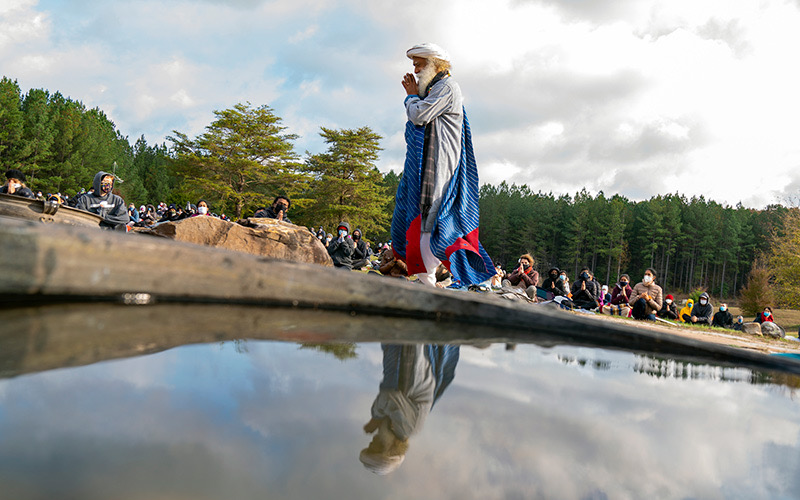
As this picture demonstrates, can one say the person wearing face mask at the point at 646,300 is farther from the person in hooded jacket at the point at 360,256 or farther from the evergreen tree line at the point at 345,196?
the evergreen tree line at the point at 345,196

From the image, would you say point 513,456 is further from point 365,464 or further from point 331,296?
point 331,296

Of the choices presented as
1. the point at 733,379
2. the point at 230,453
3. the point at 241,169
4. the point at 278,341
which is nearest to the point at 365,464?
the point at 230,453

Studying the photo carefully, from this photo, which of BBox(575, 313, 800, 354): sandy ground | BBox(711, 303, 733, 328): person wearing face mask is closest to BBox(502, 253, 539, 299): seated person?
BBox(575, 313, 800, 354): sandy ground

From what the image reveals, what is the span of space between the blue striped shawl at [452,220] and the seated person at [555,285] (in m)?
6.24

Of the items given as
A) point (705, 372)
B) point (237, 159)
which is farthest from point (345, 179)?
point (705, 372)

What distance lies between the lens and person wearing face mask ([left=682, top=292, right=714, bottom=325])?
1194 cm

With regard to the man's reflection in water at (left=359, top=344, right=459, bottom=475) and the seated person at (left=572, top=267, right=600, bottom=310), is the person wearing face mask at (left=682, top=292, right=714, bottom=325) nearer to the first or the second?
the seated person at (left=572, top=267, right=600, bottom=310)

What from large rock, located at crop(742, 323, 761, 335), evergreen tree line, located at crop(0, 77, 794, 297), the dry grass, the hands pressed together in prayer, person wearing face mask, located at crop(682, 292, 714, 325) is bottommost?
the dry grass

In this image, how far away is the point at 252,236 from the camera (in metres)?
6.70

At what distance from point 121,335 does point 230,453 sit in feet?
1.75

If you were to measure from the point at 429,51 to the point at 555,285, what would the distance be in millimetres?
7243

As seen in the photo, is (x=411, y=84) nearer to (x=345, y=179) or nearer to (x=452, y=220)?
(x=452, y=220)

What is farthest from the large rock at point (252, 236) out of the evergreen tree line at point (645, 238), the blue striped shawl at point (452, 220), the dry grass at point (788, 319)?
the evergreen tree line at point (645, 238)

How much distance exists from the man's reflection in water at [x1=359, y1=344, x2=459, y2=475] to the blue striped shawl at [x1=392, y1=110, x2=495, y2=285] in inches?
119
